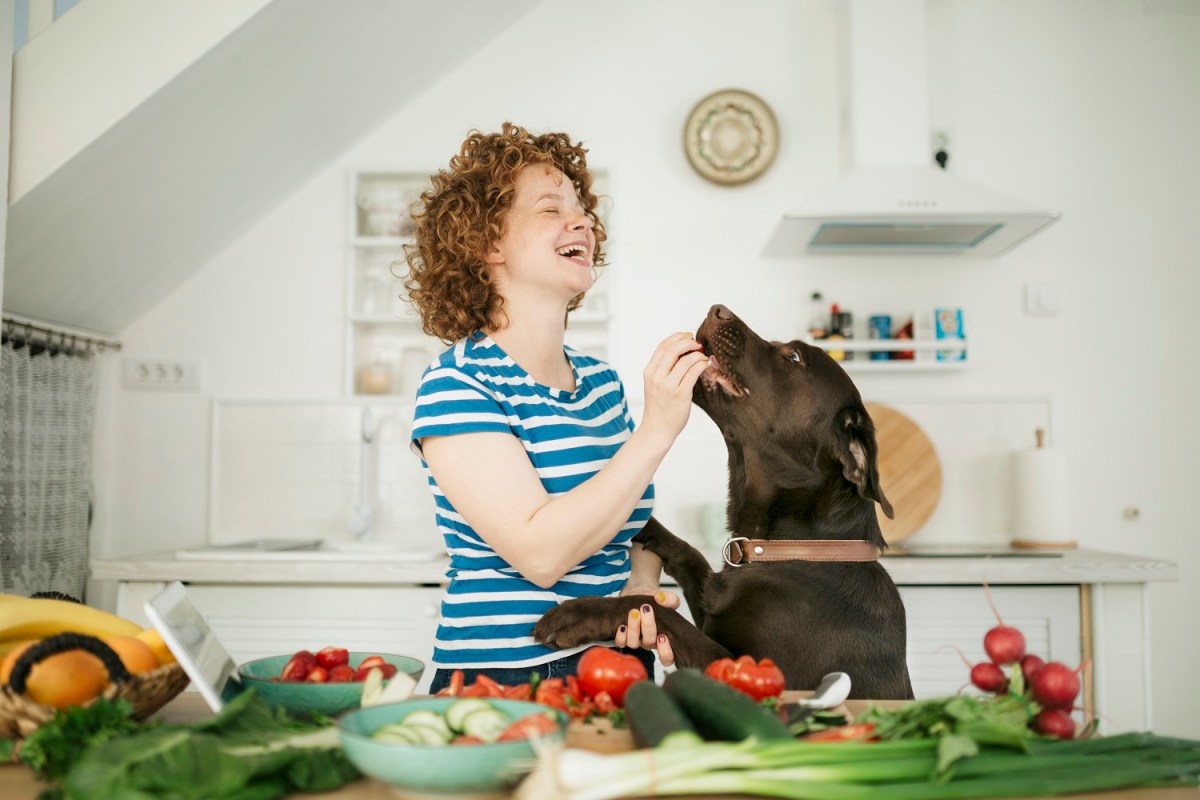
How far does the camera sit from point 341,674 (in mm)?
1002

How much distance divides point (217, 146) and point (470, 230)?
1.59m

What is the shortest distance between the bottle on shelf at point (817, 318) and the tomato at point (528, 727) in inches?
98.3

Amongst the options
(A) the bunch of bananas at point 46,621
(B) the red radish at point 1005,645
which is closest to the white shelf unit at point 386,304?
(A) the bunch of bananas at point 46,621

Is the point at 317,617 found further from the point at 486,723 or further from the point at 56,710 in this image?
the point at 486,723

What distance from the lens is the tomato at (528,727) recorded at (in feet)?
2.41

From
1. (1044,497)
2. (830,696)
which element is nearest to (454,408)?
(830,696)

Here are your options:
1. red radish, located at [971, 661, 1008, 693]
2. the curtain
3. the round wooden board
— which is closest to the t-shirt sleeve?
red radish, located at [971, 661, 1008, 693]

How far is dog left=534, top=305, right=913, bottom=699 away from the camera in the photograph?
4.49 ft

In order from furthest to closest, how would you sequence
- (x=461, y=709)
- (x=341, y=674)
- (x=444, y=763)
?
(x=341, y=674) → (x=461, y=709) → (x=444, y=763)

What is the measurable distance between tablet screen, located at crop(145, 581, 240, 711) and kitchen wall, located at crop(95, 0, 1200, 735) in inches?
88.7

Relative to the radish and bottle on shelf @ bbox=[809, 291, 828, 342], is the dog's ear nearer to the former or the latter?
the radish

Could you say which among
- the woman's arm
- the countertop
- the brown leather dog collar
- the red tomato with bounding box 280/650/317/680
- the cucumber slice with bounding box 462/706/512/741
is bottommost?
the countertop

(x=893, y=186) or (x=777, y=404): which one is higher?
(x=893, y=186)

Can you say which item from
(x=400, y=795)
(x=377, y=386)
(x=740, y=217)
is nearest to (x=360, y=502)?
(x=377, y=386)
